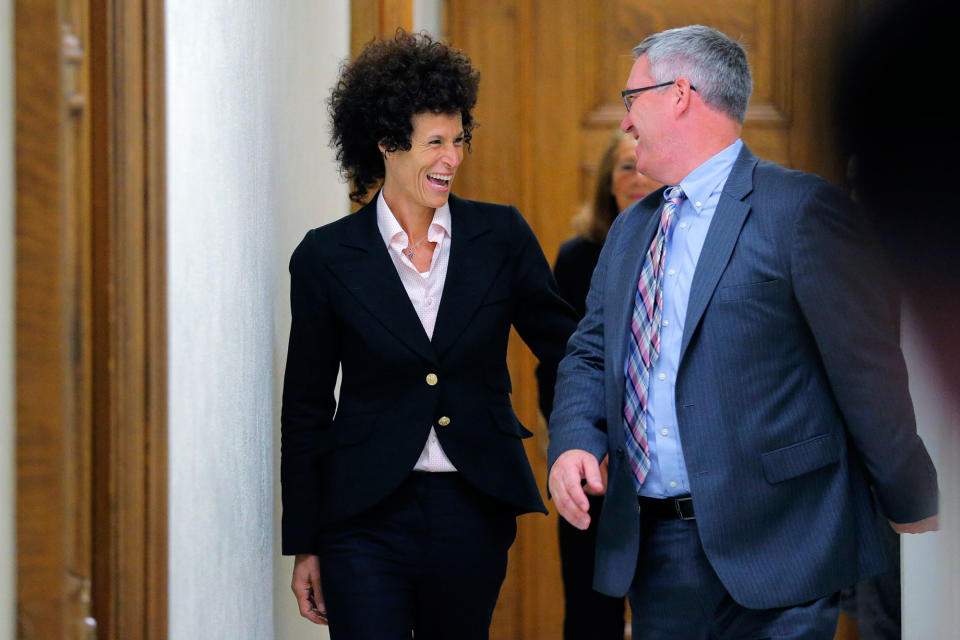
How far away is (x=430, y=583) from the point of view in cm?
196

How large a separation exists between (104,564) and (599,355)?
855 mm

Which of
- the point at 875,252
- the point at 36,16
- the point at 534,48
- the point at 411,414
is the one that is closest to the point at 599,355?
the point at 411,414

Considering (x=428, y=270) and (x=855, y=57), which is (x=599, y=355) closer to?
(x=428, y=270)

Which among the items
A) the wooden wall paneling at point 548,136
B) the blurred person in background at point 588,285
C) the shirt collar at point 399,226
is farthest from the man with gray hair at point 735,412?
the wooden wall paneling at point 548,136

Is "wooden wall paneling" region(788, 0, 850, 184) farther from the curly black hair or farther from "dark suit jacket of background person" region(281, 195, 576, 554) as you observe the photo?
the curly black hair

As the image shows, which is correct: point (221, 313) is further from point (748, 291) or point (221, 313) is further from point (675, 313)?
point (748, 291)

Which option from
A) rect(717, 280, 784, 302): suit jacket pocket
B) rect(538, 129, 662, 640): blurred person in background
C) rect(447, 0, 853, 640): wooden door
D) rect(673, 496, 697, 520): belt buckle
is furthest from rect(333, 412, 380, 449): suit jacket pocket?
rect(447, 0, 853, 640): wooden door

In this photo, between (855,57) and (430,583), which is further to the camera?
(430,583)

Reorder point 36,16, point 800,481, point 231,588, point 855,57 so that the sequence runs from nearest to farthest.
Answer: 1. point 855,57
2. point 36,16
3. point 800,481
4. point 231,588

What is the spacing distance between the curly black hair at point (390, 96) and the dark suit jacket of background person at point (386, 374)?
19 centimetres

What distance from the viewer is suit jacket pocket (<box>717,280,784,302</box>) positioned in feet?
5.37

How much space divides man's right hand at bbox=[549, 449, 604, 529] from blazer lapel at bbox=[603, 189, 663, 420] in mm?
88

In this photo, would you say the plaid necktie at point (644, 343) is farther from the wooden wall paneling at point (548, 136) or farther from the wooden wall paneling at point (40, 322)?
the wooden wall paneling at point (548, 136)

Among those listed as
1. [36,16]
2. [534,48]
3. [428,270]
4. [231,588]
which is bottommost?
[231,588]
